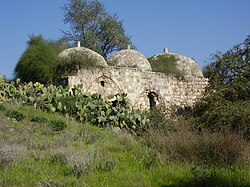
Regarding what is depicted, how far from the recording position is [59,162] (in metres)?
7.32

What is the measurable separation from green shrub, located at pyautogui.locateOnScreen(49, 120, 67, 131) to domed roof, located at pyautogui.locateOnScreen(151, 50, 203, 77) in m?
10.8

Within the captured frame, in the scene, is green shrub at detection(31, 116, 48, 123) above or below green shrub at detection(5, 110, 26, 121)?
below

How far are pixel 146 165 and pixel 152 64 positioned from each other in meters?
14.5

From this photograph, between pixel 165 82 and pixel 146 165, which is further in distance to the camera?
pixel 165 82

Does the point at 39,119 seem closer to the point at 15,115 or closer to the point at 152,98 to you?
the point at 15,115

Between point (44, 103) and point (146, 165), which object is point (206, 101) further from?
point (146, 165)

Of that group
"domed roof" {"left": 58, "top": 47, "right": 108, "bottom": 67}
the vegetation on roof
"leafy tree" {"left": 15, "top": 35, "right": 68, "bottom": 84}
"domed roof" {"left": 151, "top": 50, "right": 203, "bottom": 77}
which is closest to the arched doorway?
A: the vegetation on roof

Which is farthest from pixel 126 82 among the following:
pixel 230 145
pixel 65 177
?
pixel 65 177

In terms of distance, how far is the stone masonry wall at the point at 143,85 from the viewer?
55.8ft

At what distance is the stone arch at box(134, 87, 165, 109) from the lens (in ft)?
60.8

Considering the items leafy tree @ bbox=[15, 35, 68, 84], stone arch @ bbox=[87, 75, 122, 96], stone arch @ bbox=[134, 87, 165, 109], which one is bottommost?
stone arch @ bbox=[134, 87, 165, 109]

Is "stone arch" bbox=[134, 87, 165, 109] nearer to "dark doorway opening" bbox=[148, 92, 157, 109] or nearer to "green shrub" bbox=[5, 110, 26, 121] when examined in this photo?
"dark doorway opening" bbox=[148, 92, 157, 109]

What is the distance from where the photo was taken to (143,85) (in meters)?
18.6

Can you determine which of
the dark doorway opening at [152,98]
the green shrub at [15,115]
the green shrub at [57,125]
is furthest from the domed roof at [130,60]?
the green shrub at [15,115]
